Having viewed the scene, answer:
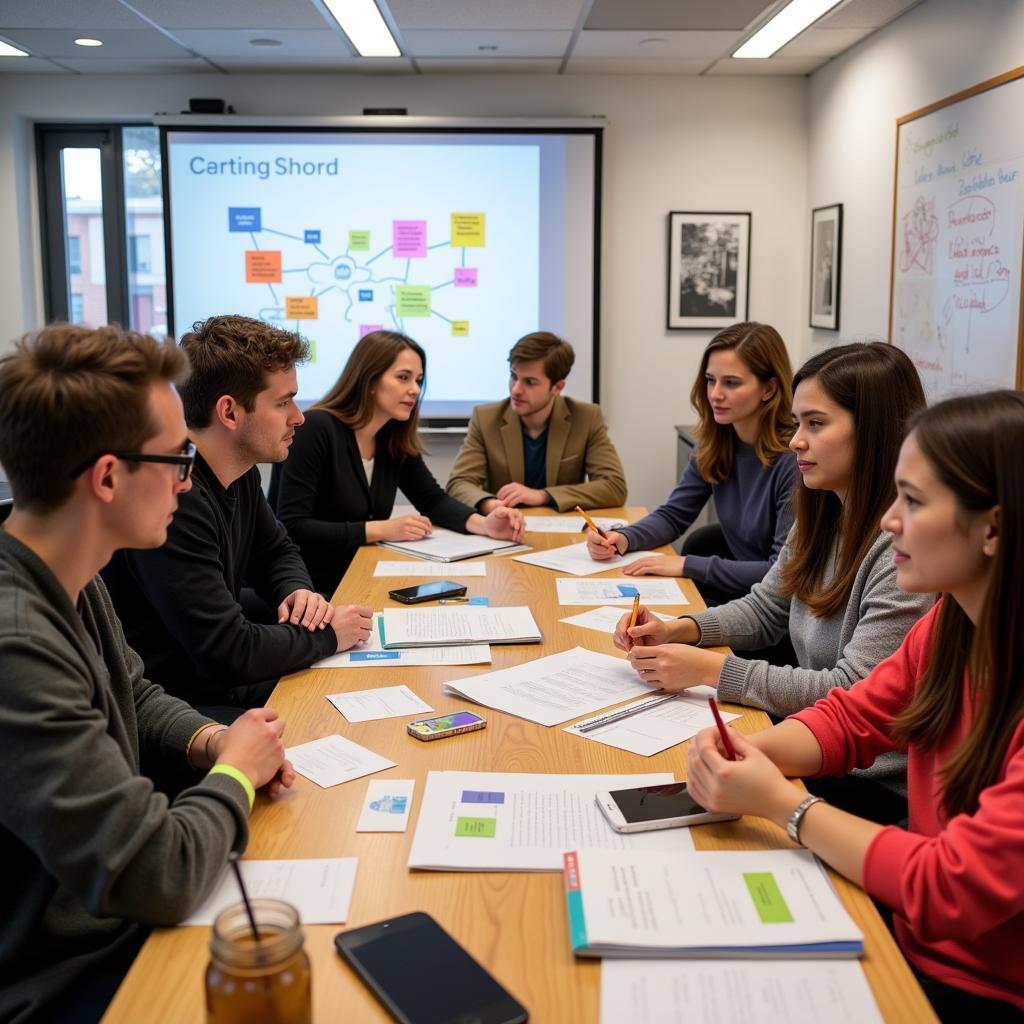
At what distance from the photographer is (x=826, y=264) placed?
498cm

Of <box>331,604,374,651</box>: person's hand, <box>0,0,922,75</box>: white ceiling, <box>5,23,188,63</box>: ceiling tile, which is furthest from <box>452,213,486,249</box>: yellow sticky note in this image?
<box>331,604,374,651</box>: person's hand

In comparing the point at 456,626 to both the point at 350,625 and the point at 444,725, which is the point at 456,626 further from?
the point at 444,725

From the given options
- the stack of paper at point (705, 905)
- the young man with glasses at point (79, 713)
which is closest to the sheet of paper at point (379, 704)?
the young man with glasses at point (79, 713)

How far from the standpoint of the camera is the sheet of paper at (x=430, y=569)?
2682mm

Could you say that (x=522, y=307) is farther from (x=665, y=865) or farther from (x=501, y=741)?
(x=665, y=865)

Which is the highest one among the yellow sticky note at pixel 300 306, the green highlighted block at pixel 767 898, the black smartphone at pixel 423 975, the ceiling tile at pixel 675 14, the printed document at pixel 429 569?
the ceiling tile at pixel 675 14

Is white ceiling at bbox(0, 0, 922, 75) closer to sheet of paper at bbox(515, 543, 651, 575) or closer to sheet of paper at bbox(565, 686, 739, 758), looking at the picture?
sheet of paper at bbox(515, 543, 651, 575)

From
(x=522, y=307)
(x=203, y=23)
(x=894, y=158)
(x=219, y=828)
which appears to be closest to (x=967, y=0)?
(x=894, y=158)

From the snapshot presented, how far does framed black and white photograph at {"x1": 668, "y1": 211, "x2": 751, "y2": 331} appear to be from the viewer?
5.28 m

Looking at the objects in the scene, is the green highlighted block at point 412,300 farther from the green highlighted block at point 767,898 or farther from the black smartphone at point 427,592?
the green highlighted block at point 767,898

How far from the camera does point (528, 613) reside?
87.7 inches

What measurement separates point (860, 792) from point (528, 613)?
776 mm

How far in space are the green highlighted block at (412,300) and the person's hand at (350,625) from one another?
3.51 meters

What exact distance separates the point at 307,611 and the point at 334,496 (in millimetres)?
1337
